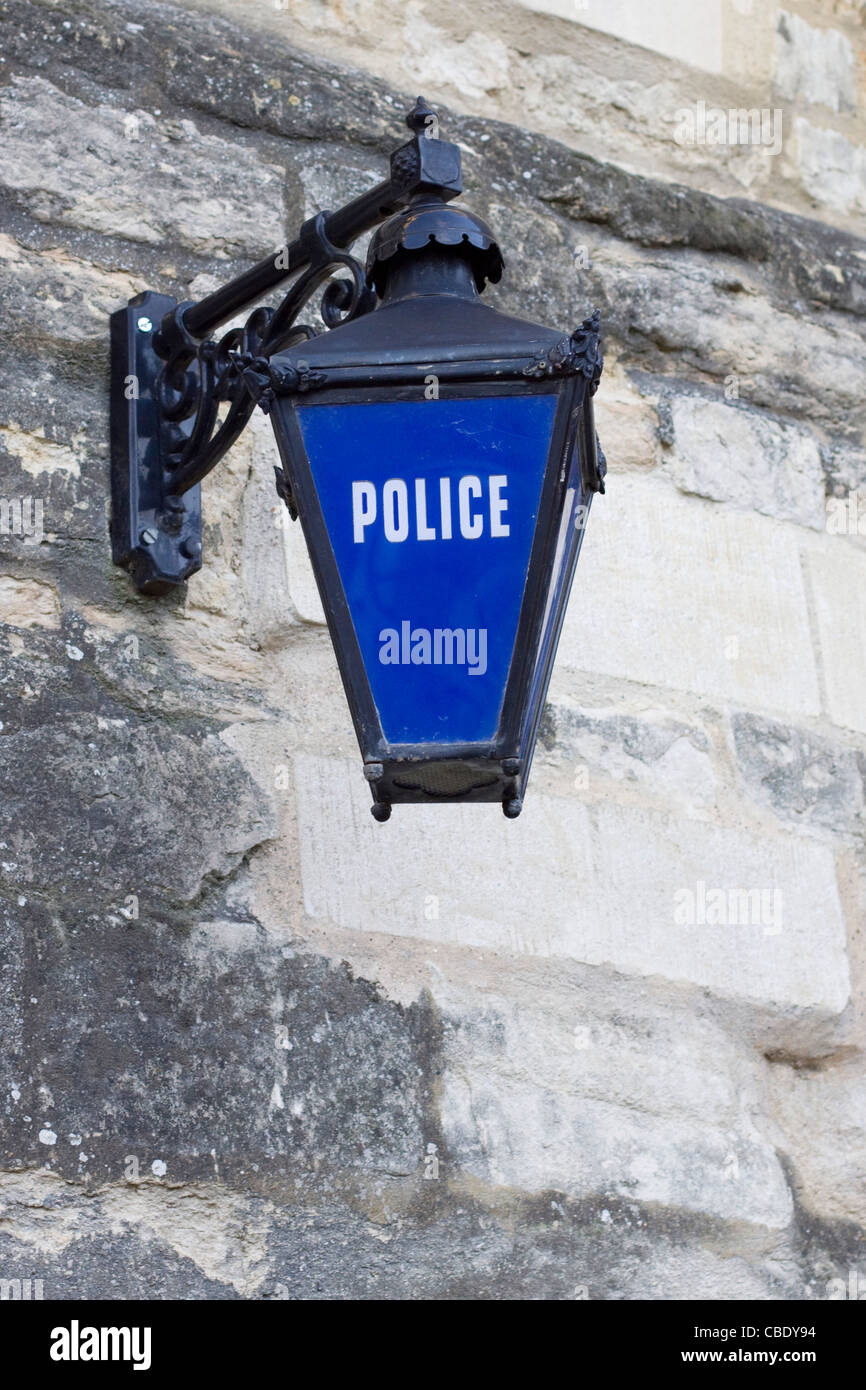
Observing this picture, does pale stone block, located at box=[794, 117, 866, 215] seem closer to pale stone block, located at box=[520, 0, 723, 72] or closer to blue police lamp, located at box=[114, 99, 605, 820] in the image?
pale stone block, located at box=[520, 0, 723, 72]

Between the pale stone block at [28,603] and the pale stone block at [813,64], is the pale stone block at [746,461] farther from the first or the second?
the pale stone block at [28,603]

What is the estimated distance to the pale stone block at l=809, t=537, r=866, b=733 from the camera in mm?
2764

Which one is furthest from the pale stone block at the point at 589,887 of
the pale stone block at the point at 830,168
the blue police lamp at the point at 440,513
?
the pale stone block at the point at 830,168

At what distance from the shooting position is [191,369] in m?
2.37

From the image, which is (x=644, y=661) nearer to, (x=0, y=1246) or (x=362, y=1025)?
(x=362, y=1025)

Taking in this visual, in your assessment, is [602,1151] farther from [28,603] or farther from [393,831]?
[28,603]

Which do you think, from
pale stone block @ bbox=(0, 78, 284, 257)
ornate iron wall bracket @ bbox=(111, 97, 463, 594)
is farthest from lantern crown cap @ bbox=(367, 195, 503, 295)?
pale stone block @ bbox=(0, 78, 284, 257)

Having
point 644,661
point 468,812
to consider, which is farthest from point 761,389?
point 468,812

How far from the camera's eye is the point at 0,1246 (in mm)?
1968

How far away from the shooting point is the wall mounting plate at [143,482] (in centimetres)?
228

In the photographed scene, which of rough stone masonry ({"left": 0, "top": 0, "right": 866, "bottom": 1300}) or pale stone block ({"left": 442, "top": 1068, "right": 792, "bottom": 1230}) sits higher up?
rough stone masonry ({"left": 0, "top": 0, "right": 866, "bottom": 1300})

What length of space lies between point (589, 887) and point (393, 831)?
0.27 metres

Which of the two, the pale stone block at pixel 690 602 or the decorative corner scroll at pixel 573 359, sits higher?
the decorative corner scroll at pixel 573 359
